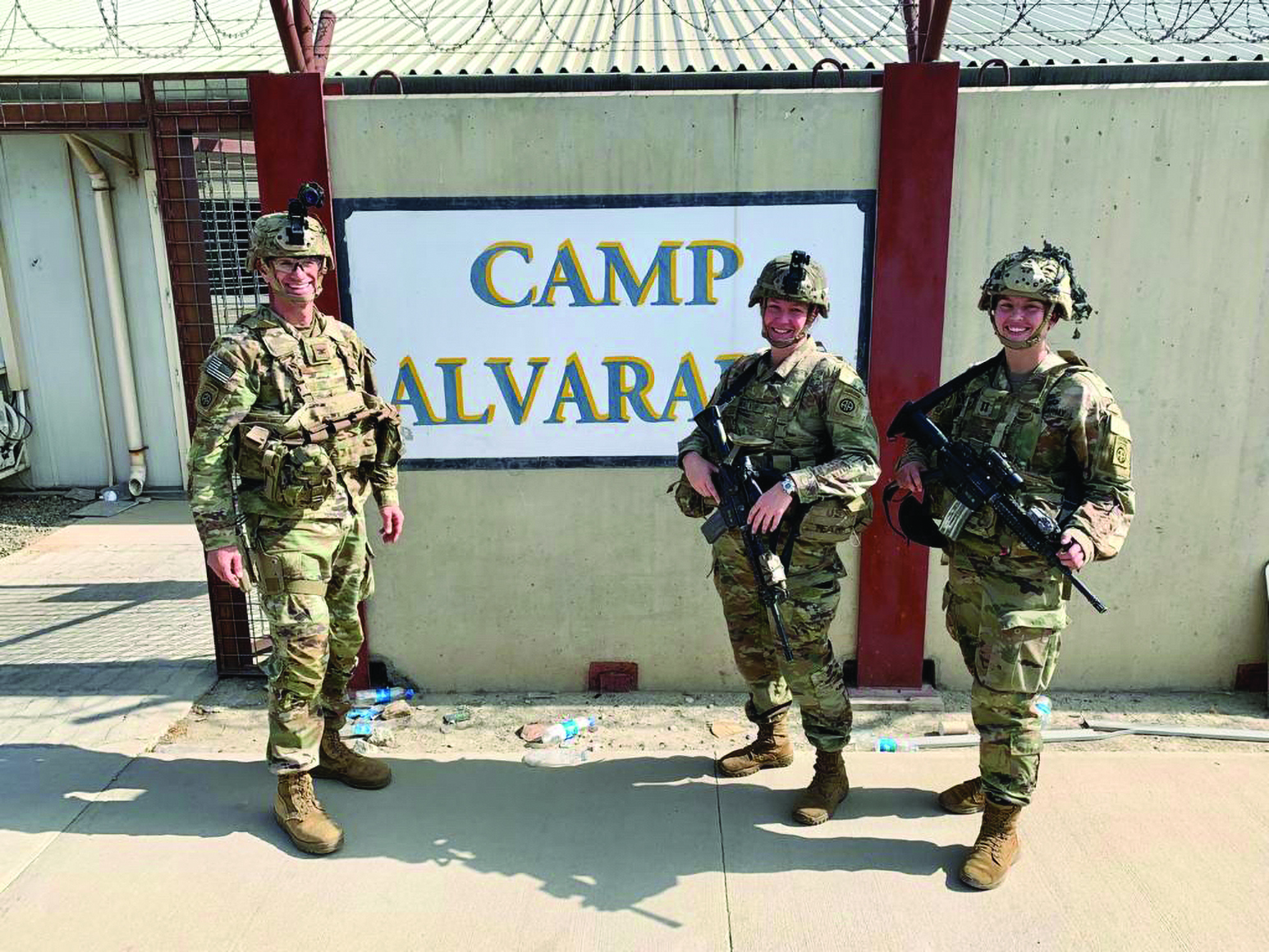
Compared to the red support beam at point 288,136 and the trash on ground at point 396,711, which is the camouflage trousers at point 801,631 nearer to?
the trash on ground at point 396,711

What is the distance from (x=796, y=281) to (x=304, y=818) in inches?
94.1

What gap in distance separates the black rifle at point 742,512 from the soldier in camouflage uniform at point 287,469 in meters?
1.27

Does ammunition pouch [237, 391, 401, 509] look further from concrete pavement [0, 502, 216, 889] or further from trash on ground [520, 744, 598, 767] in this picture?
concrete pavement [0, 502, 216, 889]

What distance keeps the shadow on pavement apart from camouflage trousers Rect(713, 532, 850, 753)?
37 centimetres

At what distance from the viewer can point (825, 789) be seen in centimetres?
309

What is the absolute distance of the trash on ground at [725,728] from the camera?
3.70 m

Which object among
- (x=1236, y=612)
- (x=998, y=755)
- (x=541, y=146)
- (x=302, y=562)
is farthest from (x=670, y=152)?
(x=1236, y=612)

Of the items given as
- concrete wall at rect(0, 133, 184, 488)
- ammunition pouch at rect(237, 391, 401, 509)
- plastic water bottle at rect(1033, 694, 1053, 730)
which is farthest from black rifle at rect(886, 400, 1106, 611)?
concrete wall at rect(0, 133, 184, 488)

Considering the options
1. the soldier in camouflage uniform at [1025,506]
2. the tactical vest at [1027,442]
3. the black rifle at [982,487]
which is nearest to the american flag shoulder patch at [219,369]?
the black rifle at [982,487]

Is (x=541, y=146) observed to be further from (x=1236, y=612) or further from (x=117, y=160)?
(x=117, y=160)

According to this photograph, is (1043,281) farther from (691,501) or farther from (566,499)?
(566,499)

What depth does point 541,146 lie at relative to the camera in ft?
11.7

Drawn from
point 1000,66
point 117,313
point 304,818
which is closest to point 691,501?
point 304,818

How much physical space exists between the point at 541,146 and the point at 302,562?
1893mm
